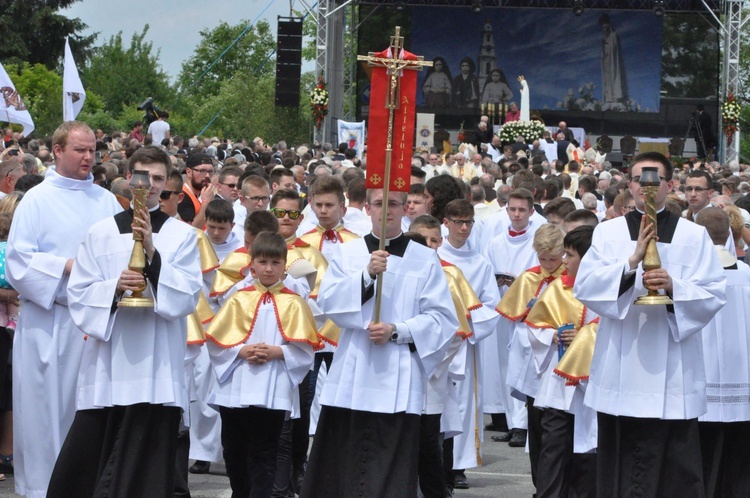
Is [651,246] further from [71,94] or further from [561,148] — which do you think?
[561,148]

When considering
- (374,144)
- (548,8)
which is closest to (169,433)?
(374,144)

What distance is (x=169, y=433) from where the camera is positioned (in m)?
7.11

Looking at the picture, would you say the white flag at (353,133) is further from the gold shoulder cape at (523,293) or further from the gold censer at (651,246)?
the gold censer at (651,246)

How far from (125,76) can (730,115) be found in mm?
39113

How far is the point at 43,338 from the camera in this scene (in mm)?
7750

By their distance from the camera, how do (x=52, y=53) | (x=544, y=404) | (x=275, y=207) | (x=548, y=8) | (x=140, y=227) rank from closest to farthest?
(x=140, y=227) → (x=544, y=404) → (x=275, y=207) → (x=548, y=8) → (x=52, y=53)

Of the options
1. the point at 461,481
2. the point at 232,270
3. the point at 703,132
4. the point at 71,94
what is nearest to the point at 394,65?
the point at 232,270

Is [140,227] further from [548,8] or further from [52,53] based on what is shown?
[52,53]

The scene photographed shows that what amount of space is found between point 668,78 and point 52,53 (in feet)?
92.5

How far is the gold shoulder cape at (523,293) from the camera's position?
941 cm

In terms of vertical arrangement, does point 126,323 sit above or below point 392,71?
below

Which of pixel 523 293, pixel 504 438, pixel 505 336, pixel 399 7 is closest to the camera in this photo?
pixel 523 293

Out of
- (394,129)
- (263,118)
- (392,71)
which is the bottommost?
(394,129)

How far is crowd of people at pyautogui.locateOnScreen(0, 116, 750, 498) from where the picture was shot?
6.97m
